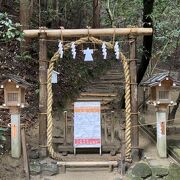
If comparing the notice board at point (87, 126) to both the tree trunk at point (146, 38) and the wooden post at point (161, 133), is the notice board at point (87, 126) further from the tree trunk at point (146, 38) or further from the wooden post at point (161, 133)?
the tree trunk at point (146, 38)

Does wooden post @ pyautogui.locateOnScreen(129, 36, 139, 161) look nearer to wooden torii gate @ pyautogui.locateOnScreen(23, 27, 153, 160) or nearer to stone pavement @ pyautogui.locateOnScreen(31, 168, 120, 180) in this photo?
wooden torii gate @ pyautogui.locateOnScreen(23, 27, 153, 160)

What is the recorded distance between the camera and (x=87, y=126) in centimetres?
889

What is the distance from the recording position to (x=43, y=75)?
8.71m

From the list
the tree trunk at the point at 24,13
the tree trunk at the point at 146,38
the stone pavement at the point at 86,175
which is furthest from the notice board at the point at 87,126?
the tree trunk at the point at 24,13

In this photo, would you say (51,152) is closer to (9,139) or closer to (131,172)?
(9,139)

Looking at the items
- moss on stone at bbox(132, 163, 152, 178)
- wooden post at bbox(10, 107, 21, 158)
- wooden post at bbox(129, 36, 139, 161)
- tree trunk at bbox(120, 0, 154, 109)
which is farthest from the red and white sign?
tree trunk at bbox(120, 0, 154, 109)

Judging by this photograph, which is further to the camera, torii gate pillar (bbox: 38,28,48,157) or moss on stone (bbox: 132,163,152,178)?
torii gate pillar (bbox: 38,28,48,157)

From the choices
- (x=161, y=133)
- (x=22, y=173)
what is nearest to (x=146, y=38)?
(x=161, y=133)

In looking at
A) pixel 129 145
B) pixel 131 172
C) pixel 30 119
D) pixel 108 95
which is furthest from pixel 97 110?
pixel 108 95

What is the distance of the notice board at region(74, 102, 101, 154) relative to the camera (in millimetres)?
8844

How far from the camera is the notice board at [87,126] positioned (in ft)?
29.0

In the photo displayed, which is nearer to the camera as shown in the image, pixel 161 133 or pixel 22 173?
pixel 22 173

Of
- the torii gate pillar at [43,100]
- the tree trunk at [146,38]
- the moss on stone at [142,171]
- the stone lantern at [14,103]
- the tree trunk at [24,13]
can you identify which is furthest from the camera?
the tree trunk at [24,13]

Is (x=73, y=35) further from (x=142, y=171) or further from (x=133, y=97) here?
(x=142, y=171)
